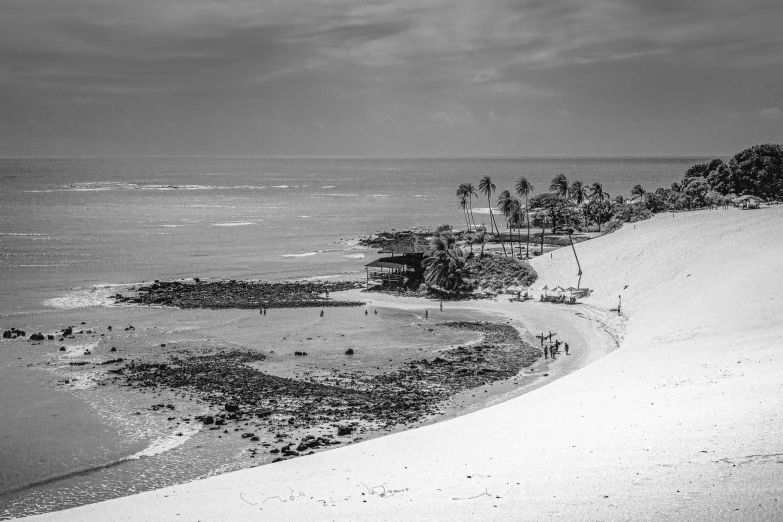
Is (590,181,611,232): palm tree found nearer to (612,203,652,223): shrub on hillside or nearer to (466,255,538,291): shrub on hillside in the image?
(612,203,652,223): shrub on hillside

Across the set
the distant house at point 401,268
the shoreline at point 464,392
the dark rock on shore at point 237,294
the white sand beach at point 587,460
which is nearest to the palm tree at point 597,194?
the distant house at point 401,268

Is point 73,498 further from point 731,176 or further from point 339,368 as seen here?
point 731,176

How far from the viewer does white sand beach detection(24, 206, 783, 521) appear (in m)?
12.4

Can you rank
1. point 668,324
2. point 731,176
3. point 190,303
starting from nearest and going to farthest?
point 668,324 → point 190,303 → point 731,176

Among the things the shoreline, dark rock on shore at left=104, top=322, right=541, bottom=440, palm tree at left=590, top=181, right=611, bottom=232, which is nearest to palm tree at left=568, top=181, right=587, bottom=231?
palm tree at left=590, top=181, right=611, bottom=232

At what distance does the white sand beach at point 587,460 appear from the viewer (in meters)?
12.4

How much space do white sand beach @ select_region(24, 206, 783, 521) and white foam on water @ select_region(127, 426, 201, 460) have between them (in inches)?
317

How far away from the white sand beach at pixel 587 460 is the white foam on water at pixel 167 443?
806cm

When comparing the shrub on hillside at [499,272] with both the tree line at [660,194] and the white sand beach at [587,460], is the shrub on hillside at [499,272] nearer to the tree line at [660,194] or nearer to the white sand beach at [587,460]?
the tree line at [660,194]

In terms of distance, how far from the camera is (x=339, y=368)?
3916 centimetres

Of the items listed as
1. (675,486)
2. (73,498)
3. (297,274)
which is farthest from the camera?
(297,274)

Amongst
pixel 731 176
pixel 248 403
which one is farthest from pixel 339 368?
pixel 731 176

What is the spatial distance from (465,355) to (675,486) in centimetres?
2919

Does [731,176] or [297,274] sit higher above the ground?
[731,176]
